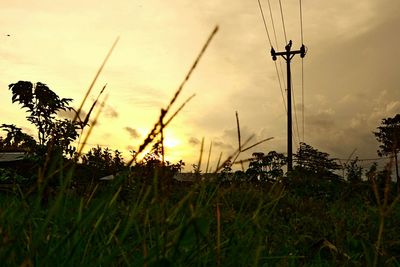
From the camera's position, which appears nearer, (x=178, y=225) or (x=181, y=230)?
(x=181, y=230)

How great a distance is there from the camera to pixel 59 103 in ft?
26.0

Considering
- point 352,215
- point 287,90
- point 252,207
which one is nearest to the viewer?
point 352,215

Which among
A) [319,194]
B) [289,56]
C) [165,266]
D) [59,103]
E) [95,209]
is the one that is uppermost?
[289,56]

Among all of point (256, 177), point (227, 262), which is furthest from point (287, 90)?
point (227, 262)

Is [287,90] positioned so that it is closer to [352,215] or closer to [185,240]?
[352,215]

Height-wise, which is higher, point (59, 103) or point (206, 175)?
point (59, 103)

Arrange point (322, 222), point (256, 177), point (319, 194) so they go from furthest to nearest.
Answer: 1. point (256, 177)
2. point (319, 194)
3. point (322, 222)

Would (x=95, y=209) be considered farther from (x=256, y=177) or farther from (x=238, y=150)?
(x=256, y=177)

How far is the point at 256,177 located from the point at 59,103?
6348 mm

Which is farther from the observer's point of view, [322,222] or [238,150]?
[322,222]

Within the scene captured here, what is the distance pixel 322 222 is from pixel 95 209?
546 cm

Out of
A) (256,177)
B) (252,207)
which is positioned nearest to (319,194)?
(256,177)

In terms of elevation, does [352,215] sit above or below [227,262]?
above

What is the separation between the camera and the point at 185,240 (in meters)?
1.78
